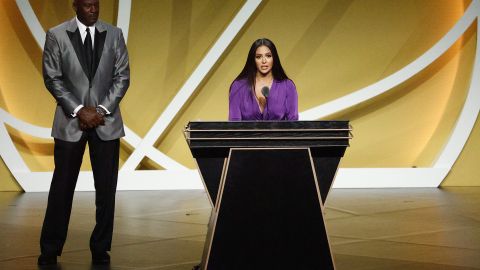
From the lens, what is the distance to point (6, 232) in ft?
14.9

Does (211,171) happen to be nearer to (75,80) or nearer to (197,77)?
(75,80)

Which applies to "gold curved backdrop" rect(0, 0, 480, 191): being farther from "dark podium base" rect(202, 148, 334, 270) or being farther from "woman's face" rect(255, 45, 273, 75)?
"dark podium base" rect(202, 148, 334, 270)

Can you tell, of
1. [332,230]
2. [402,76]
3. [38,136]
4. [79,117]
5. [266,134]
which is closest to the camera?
[266,134]

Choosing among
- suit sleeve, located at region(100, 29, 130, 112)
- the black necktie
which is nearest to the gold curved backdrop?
suit sleeve, located at region(100, 29, 130, 112)

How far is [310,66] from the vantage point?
8.45 meters

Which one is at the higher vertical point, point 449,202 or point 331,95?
point 331,95

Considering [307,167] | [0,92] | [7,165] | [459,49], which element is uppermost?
[459,49]

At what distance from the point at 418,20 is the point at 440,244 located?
4.90 metres

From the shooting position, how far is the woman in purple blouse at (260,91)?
3.41 metres

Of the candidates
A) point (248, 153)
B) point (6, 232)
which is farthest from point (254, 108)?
point (6, 232)

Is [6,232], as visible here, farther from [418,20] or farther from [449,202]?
[418,20]

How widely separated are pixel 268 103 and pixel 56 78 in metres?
1.06

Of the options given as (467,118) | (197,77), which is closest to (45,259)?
(197,77)

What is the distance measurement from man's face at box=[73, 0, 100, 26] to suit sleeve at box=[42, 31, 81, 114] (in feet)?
0.58
